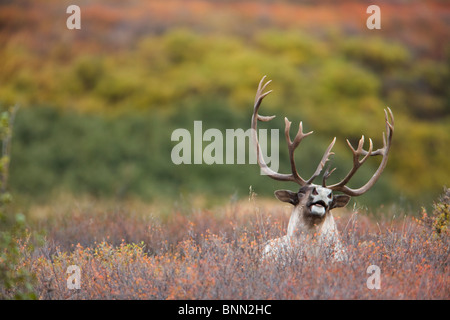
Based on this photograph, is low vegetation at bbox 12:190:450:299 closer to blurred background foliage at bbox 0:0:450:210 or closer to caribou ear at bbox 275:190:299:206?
caribou ear at bbox 275:190:299:206

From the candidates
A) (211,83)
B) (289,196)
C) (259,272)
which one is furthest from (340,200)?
(211,83)

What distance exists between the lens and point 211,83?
68.6 feet

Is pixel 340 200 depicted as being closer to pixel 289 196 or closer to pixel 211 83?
pixel 289 196

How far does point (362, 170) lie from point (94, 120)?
308 inches

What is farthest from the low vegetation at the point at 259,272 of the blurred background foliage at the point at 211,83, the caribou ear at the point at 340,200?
the blurred background foliage at the point at 211,83

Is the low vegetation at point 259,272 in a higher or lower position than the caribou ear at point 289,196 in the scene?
lower

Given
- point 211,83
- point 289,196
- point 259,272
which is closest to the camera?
point 259,272

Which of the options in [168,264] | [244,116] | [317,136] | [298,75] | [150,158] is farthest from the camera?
[298,75]

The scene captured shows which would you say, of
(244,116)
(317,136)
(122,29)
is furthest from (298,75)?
(122,29)

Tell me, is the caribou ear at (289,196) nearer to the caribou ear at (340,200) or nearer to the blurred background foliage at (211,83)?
the caribou ear at (340,200)

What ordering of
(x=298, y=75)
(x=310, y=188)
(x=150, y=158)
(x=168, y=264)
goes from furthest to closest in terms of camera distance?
(x=298, y=75)
(x=150, y=158)
(x=310, y=188)
(x=168, y=264)

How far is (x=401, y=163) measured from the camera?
20.1 m

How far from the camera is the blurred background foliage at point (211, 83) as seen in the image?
16188 mm
